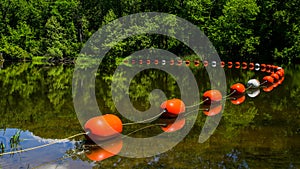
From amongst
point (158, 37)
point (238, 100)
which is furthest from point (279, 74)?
point (158, 37)

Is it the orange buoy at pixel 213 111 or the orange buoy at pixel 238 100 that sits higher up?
the orange buoy at pixel 238 100

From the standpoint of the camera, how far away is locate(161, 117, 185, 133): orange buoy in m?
9.96

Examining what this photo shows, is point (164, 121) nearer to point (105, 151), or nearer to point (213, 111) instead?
point (213, 111)

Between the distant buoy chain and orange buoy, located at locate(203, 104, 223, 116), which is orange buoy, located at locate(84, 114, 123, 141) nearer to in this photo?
the distant buoy chain

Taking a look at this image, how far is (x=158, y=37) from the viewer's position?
4256 cm

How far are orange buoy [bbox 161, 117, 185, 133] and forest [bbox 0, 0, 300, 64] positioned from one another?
1065 inches

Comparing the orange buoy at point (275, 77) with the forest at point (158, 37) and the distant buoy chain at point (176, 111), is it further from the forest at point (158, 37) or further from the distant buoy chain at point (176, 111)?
the forest at point (158, 37)

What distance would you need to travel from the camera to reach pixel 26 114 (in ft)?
40.8

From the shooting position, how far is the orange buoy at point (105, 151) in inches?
306

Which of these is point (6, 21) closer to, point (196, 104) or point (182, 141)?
point (196, 104)

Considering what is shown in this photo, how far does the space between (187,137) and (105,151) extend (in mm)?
2226

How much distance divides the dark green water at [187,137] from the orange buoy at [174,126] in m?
0.29

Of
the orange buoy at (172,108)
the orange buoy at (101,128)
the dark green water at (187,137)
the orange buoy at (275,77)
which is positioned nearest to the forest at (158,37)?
the orange buoy at (275,77)

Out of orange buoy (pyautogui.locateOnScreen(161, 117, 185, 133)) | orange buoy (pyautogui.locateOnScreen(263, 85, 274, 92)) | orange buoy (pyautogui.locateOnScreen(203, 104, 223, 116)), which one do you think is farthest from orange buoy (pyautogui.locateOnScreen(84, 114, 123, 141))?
orange buoy (pyautogui.locateOnScreen(263, 85, 274, 92))
